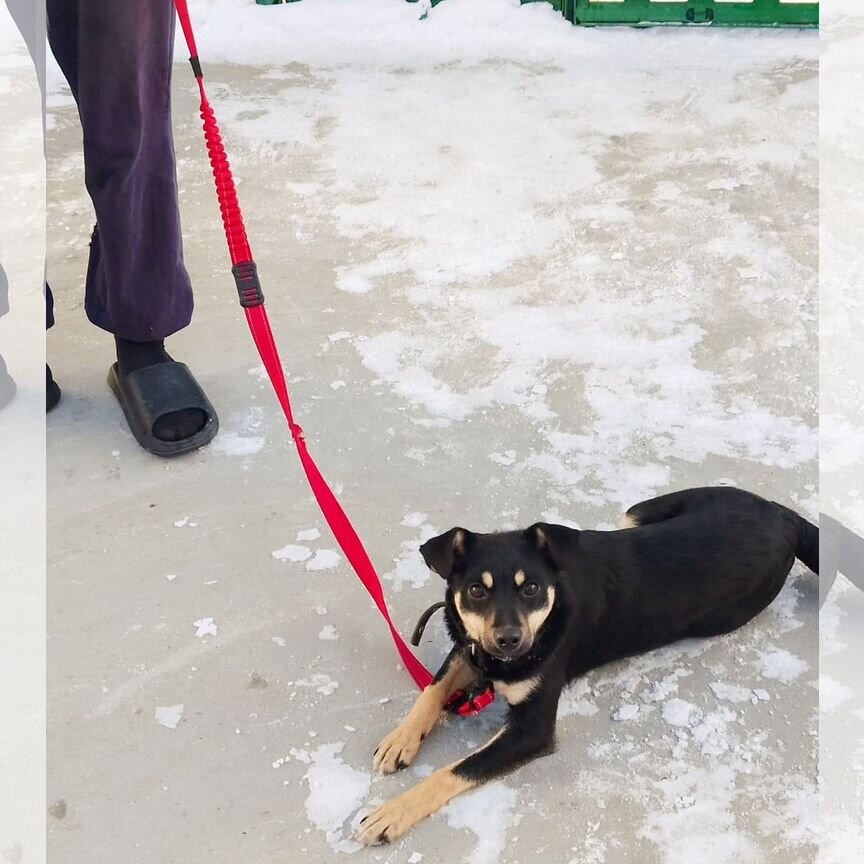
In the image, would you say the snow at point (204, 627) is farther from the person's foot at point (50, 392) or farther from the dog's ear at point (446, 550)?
the person's foot at point (50, 392)

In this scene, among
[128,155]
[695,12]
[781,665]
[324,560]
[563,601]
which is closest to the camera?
[563,601]

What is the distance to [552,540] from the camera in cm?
235

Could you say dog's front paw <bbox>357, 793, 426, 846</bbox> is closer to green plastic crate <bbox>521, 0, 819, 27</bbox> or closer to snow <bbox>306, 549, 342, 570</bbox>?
snow <bbox>306, 549, 342, 570</bbox>

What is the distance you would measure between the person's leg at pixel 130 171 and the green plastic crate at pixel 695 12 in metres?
3.17

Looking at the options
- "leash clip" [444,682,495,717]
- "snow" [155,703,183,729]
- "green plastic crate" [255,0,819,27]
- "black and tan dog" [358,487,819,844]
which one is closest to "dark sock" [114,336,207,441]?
"snow" [155,703,183,729]

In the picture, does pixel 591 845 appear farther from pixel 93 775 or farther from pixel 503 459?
pixel 503 459

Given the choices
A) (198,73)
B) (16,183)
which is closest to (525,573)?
(198,73)

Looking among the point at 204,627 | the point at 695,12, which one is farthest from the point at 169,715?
the point at 695,12

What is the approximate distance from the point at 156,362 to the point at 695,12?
3.49m

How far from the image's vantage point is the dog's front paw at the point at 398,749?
2291 millimetres

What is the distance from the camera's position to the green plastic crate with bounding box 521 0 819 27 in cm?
559

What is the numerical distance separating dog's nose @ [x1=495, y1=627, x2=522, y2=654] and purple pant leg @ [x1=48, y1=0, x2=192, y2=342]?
147 centimetres

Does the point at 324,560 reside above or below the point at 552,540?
below

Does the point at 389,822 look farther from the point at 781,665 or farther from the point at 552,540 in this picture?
the point at 781,665
